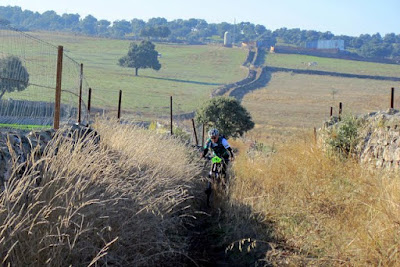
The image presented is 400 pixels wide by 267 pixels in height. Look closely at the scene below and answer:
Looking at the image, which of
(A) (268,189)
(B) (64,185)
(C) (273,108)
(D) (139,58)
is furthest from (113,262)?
(D) (139,58)

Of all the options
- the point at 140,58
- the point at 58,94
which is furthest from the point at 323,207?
the point at 140,58

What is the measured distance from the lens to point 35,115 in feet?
34.0

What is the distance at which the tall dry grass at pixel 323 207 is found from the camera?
7734 mm

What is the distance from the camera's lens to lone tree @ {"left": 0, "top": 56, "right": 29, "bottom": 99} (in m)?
9.44

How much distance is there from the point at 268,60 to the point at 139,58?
28262 millimetres

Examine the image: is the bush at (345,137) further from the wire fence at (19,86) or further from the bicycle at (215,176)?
the wire fence at (19,86)

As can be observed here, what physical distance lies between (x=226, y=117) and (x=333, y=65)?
92191mm

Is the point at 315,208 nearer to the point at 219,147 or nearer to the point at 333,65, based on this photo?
the point at 219,147

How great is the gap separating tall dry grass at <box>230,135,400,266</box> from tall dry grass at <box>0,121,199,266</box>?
5.59 feet

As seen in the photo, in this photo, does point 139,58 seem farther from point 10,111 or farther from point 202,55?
point 10,111

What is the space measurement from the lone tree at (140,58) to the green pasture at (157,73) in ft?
4.78

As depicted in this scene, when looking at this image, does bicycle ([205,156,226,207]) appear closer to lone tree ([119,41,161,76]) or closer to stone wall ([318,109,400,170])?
stone wall ([318,109,400,170])

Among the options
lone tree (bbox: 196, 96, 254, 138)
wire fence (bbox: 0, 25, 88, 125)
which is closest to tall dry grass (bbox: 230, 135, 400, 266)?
wire fence (bbox: 0, 25, 88, 125)

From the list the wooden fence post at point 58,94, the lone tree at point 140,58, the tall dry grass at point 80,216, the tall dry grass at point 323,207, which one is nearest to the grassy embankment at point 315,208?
the tall dry grass at point 323,207
